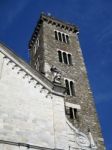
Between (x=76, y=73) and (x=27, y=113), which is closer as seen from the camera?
(x=27, y=113)

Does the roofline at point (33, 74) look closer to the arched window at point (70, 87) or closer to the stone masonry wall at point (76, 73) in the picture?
the stone masonry wall at point (76, 73)

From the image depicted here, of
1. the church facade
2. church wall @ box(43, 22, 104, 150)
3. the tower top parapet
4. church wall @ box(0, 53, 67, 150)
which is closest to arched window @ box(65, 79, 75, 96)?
church wall @ box(43, 22, 104, 150)

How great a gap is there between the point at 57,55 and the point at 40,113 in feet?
42.8

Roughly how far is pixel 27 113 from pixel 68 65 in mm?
12895

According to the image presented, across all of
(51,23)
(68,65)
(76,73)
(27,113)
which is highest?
(51,23)

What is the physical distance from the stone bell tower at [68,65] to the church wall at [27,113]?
1836mm

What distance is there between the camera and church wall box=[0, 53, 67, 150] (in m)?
12.8

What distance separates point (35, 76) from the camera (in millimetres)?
15391

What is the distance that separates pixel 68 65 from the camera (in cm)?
2606

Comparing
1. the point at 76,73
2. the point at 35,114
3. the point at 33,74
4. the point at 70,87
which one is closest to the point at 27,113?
the point at 35,114

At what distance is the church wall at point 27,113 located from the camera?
12789 mm

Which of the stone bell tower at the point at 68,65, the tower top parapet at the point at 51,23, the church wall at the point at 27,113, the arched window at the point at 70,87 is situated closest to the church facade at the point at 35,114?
the church wall at the point at 27,113

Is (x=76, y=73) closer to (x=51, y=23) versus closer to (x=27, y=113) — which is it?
(x=51, y=23)

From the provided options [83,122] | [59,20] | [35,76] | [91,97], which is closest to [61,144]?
[35,76]
